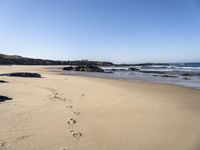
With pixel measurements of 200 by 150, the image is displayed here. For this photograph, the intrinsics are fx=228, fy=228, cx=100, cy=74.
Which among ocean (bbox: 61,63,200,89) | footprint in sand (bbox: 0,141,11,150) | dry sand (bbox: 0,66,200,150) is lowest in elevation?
ocean (bbox: 61,63,200,89)

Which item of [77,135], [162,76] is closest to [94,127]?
[77,135]

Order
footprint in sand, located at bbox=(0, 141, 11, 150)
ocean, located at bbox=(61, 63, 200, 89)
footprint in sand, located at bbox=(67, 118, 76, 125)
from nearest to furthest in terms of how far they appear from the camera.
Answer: footprint in sand, located at bbox=(0, 141, 11, 150) < footprint in sand, located at bbox=(67, 118, 76, 125) < ocean, located at bbox=(61, 63, 200, 89)

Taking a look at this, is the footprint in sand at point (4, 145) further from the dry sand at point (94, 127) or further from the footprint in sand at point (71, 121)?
the footprint in sand at point (71, 121)

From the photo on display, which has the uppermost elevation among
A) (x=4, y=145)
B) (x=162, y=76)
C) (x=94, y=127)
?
(x=4, y=145)

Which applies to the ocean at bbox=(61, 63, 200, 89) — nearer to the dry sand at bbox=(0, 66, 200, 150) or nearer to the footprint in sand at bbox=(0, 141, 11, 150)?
the dry sand at bbox=(0, 66, 200, 150)

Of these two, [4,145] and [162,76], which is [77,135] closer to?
[4,145]

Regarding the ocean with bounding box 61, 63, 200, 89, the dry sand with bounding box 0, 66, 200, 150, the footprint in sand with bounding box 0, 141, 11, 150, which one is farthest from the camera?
the ocean with bounding box 61, 63, 200, 89

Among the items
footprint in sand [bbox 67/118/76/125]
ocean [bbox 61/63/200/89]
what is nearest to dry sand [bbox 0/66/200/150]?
footprint in sand [bbox 67/118/76/125]

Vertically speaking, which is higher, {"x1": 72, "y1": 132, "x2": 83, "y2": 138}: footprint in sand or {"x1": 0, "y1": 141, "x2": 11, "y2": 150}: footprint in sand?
{"x1": 0, "y1": 141, "x2": 11, "y2": 150}: footprint in sand

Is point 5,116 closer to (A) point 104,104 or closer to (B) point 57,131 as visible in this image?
(B) point 57,131

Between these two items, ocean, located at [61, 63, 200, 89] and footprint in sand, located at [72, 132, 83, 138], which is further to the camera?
ocean, located at [61, 63, 200, 89]

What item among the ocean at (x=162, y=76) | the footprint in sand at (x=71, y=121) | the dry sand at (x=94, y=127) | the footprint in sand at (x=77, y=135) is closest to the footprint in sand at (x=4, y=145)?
the dry sand at (x=94, y=127)

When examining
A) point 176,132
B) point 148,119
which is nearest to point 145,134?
point 176,132

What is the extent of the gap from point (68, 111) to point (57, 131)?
68.3 inches
